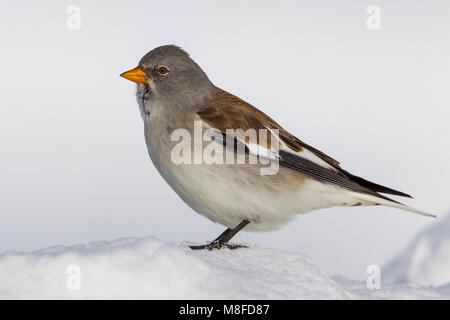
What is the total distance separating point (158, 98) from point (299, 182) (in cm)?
151

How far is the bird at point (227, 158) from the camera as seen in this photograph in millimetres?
5586

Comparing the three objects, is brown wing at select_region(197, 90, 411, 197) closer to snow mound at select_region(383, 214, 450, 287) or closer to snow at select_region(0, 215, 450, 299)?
snow at select_region(0, 215, 450, 299)

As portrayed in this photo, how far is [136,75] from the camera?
6.21m

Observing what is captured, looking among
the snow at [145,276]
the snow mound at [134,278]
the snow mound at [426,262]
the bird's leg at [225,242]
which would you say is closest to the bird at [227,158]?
the bird's leg at [225,242]

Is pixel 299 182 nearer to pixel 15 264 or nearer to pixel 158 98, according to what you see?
pixel 158 98

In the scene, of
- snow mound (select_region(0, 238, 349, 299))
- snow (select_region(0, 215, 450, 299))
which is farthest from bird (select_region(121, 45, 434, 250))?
snow mound (select_region(0, 238, 349, 299))

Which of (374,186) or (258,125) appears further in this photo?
(374,186)

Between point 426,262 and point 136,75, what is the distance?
15.2 feet

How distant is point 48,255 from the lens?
4281 mm

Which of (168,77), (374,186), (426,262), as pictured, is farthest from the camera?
(426,262)

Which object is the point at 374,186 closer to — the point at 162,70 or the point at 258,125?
the point at 258,125

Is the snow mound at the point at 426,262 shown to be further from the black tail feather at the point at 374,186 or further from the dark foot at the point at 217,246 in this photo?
the dark foot at the point at 217,246

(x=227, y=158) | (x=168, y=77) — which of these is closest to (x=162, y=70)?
(x=168, y=77)
